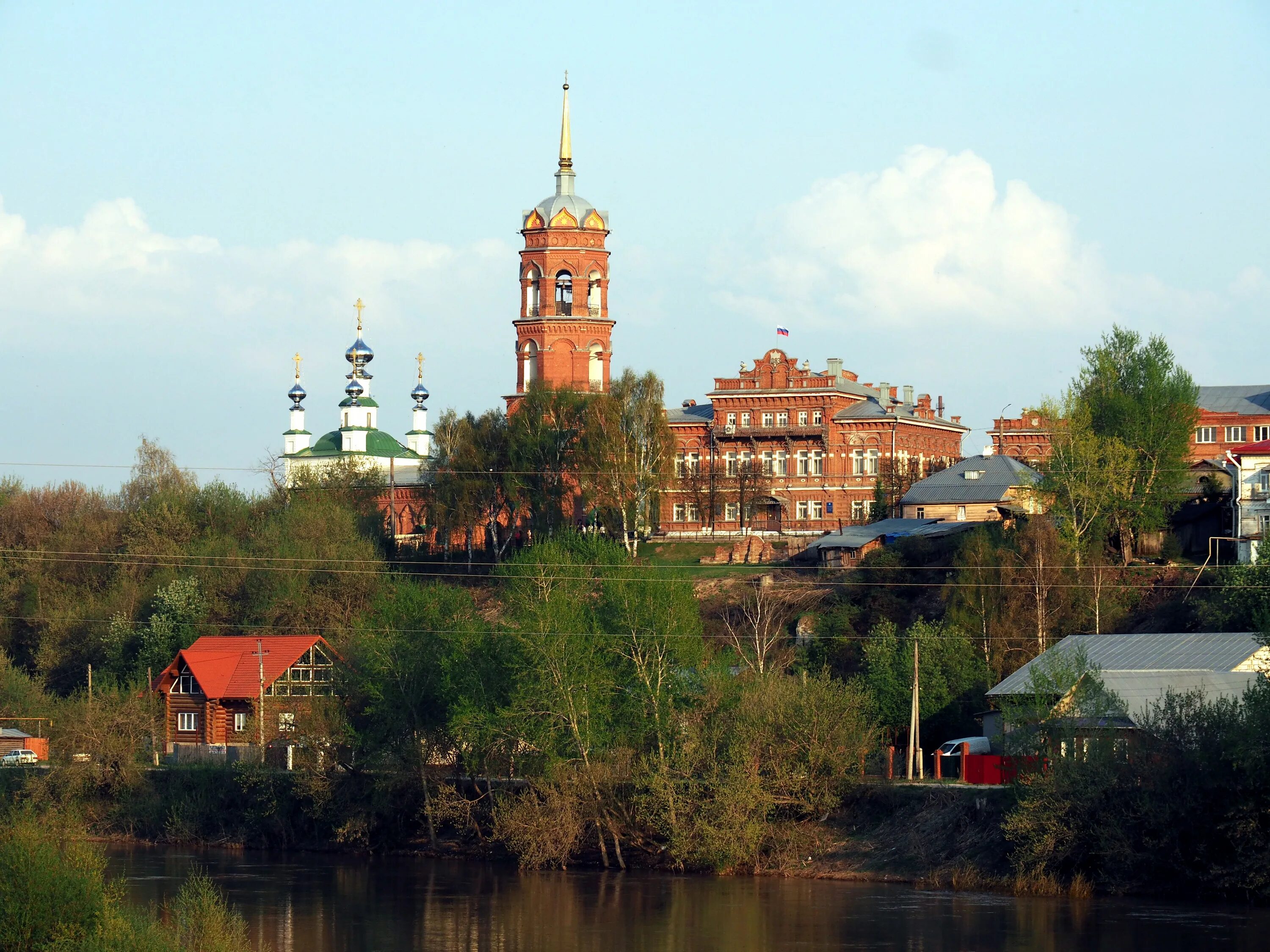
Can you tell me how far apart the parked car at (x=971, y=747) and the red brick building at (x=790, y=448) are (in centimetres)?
3771

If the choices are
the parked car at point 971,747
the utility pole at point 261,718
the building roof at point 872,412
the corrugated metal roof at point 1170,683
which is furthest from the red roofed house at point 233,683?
the building roof at point 872,412

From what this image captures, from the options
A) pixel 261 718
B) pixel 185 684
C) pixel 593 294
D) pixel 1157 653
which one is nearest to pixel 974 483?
pixel 593 294

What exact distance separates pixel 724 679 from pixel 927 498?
34816 millimetres

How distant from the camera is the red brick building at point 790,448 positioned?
283 ft

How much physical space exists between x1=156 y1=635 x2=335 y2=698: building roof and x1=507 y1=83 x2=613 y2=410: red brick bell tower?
1188 inches

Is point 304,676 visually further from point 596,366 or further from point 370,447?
point 370,447

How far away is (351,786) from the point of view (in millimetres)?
48188

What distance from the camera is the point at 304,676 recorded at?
5819cm

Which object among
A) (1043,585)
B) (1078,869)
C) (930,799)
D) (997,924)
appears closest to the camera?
(997,924)

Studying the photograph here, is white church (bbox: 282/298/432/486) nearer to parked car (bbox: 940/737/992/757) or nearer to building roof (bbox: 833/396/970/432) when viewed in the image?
building roof (bbox: 833/396/970/432)

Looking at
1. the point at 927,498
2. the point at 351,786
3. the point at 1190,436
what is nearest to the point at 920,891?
the point at 351,786

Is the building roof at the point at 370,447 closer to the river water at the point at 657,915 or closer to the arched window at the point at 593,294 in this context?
the arched window at the point at 593,294

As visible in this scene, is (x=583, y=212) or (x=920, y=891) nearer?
(x=920, y=891)

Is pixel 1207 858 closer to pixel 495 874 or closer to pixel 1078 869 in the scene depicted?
pixel 1078 869
